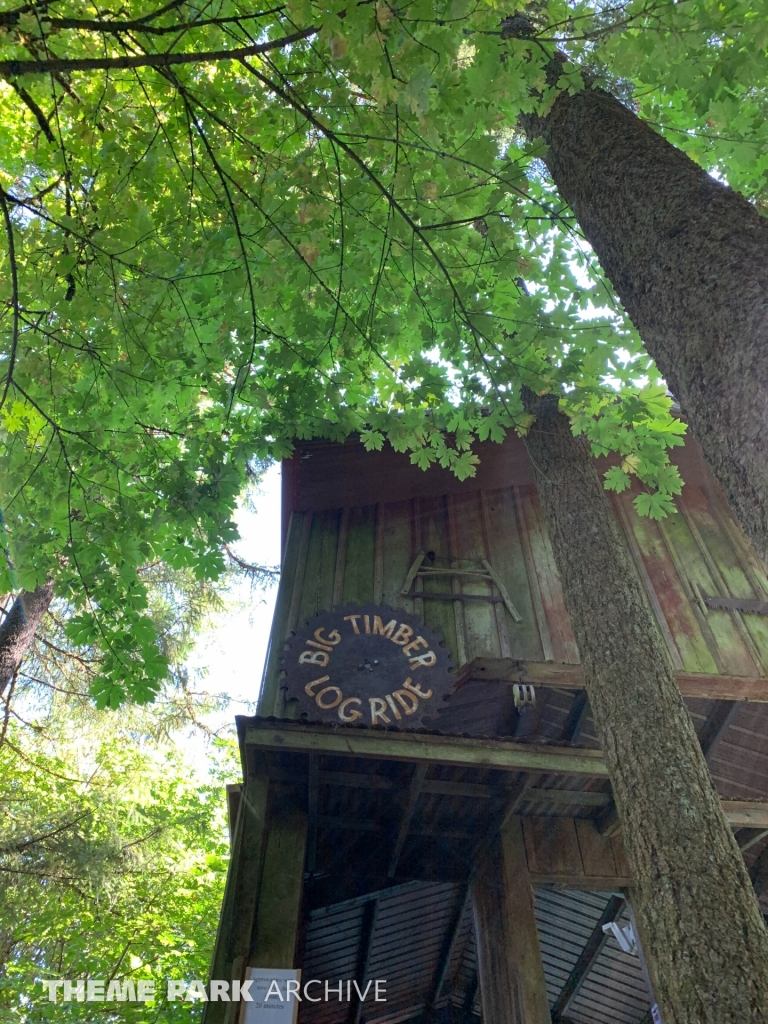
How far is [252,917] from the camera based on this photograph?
5.02 metres

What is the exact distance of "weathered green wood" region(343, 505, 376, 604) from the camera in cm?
755

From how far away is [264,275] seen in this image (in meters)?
4.48

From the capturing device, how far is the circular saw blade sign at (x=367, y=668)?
6.20 m

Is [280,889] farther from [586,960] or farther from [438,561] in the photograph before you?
[586,960]

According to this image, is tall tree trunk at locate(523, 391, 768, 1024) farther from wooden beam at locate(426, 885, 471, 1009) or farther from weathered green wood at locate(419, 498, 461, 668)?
wooden beam at locate(426, 885, 471, 1009)

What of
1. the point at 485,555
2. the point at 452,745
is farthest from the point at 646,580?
the point at 452,745

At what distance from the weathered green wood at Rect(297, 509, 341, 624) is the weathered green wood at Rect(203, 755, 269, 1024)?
2.02 metres

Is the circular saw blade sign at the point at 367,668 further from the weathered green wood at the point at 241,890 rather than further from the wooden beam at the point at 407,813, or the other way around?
the weathered green wood at the point at 241,890

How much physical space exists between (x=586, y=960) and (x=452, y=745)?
5378 mm

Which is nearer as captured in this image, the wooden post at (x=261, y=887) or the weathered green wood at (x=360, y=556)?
the wooden post at (x=261, y=887)

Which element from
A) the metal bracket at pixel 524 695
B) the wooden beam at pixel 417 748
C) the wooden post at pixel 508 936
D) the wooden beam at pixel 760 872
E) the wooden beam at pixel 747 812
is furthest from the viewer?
the wooden beam at pixel 760 872

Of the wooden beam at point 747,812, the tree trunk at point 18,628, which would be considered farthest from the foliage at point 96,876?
the wooden beam at point 747,812

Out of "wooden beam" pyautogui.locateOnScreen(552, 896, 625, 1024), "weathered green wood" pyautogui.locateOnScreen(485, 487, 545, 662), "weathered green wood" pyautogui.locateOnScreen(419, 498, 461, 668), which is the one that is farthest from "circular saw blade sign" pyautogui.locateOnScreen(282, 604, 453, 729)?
"wooden beam" pyautogui.locateOnScreen(552, 896, 625, 1024)

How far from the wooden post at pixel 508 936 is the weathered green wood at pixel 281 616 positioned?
2.35 meters
